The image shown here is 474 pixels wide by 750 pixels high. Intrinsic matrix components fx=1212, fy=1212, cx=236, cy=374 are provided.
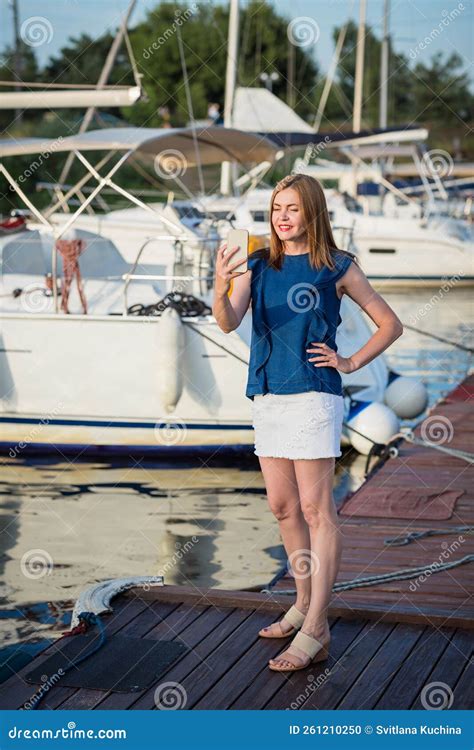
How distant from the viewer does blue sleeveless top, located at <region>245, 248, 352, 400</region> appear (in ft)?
14.4

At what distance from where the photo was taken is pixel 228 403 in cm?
1046

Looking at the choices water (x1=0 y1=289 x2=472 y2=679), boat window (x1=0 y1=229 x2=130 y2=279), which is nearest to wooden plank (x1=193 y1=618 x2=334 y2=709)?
water (x1=0 y1=289 x2=472 y2=679)

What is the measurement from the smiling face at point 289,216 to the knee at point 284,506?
97cm

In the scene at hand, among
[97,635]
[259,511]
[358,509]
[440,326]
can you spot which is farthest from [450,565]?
[440,326]

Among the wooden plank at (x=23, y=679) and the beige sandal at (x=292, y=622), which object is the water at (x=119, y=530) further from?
the beige sandal at (x=292, y=622)

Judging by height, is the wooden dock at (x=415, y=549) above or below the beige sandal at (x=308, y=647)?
below

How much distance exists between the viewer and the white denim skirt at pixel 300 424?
4.39 m

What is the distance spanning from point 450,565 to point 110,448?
531 cm

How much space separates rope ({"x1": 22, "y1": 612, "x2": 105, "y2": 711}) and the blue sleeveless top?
1249 millimetres

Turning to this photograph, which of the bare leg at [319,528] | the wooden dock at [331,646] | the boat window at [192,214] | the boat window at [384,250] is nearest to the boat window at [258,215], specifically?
the boat window at [384,250]

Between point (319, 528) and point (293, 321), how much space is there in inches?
30.2

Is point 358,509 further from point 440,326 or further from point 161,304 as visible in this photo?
point 440,326

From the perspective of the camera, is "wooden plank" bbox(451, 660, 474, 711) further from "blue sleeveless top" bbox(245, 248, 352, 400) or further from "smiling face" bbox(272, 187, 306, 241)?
"smiling face" bbox(272, 187, 306, 241)

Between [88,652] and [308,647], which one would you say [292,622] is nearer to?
[308,647]
